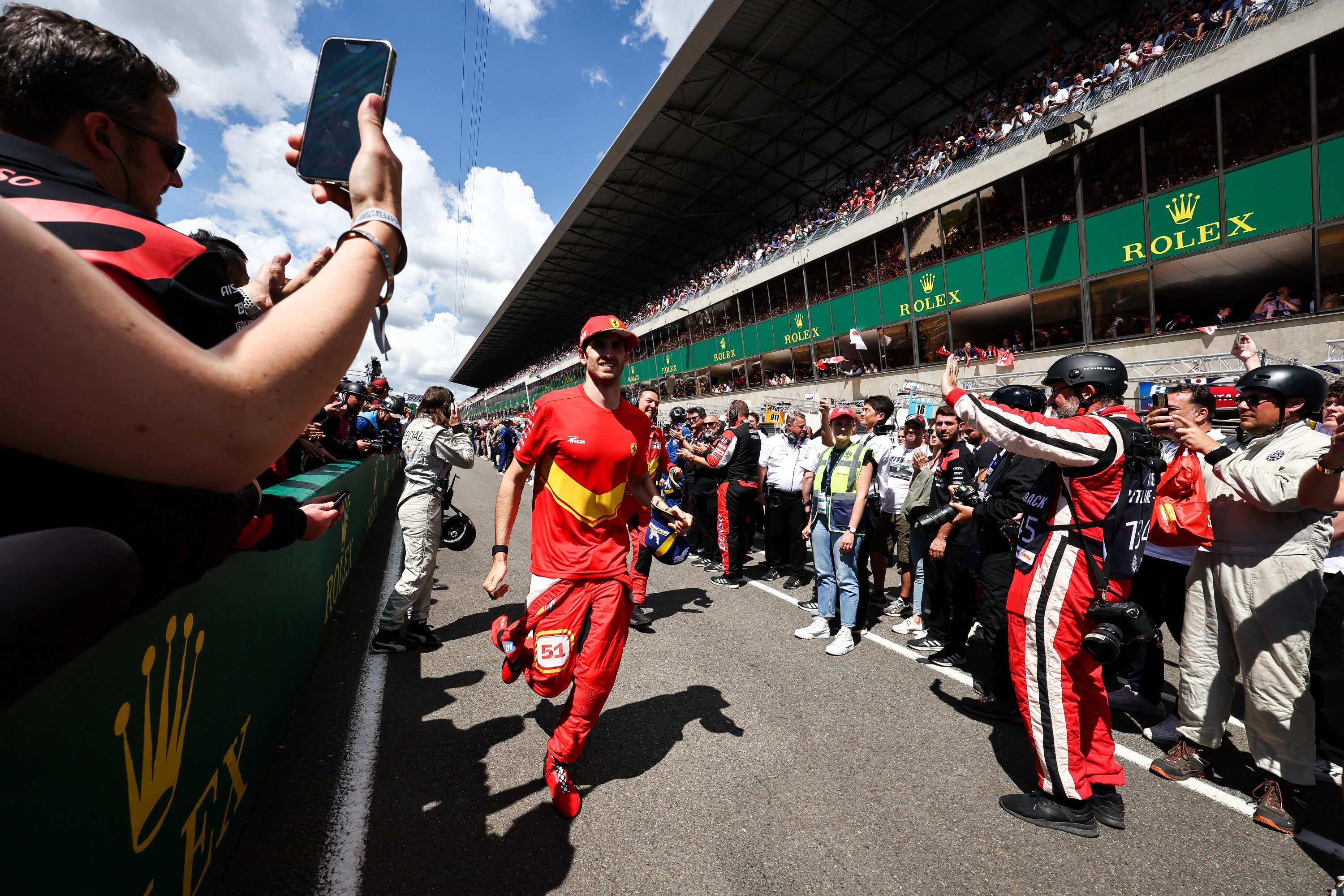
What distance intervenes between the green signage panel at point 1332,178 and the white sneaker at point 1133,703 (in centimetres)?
1220

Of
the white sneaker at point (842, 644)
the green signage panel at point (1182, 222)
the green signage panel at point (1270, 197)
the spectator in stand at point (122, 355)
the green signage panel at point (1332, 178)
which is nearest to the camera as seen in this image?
the spectator in stand at point (122, 355)

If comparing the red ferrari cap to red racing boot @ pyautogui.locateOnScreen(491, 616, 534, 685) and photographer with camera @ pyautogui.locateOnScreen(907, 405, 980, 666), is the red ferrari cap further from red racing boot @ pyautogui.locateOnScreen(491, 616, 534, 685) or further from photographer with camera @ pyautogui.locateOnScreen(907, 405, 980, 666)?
photographer with camera @ pyautogui.locateOnScreen(907, 405, 980, 666)

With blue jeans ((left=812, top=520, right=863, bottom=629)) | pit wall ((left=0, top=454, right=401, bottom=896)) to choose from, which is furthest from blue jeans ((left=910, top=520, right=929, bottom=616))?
pit wall ((left=0, top=454, right=401, bottom=896))

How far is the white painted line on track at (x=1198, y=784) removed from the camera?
2568 millimetres

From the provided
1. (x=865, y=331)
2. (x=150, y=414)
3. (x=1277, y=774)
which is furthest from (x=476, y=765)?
(x=865, y=331)

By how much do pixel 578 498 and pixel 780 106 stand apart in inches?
965

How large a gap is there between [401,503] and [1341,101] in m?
16.2

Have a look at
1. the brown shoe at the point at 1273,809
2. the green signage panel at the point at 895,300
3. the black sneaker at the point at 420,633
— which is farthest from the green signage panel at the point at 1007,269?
the black sneaker at the point at 420,633

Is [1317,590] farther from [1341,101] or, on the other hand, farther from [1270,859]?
[1341,101]

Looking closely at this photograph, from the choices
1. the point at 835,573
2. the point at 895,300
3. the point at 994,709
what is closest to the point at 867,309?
the point at 895,300

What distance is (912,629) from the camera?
528cm

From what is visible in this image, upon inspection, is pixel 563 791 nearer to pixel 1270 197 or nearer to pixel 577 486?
pixel 577 486

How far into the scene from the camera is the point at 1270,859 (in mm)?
2441

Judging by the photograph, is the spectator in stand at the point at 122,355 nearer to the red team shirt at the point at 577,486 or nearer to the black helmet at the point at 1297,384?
the red team shirt at the point at 577,486
